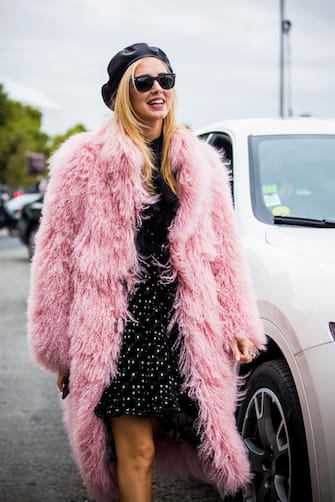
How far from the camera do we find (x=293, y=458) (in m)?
2.84

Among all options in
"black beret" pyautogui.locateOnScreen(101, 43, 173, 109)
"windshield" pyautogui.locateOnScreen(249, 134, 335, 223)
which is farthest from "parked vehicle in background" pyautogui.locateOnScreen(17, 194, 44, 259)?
"black beret" pyautogui.locateOnScreen(101, 43, 173, 109)

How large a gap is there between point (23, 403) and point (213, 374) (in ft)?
9.93

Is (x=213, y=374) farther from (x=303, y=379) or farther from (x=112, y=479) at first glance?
(x=112, y=479)

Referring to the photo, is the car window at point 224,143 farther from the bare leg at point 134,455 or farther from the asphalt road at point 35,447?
the bare leg at point 134,455

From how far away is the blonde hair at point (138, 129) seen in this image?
269 cm

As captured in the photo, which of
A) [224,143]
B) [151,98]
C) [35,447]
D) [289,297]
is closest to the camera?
[151,98]

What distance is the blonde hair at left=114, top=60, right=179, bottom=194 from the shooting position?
269 cm

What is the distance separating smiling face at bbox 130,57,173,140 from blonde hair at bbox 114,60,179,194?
0.8 inches

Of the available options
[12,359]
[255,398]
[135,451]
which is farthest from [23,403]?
[135,451]

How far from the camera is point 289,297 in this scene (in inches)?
117

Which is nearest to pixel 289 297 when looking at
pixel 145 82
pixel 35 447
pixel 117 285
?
pixel 117 285

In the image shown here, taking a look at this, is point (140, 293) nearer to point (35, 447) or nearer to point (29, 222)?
point (35, 447)

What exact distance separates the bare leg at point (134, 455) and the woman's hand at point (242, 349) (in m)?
0.40

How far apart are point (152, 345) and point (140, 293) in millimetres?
186
